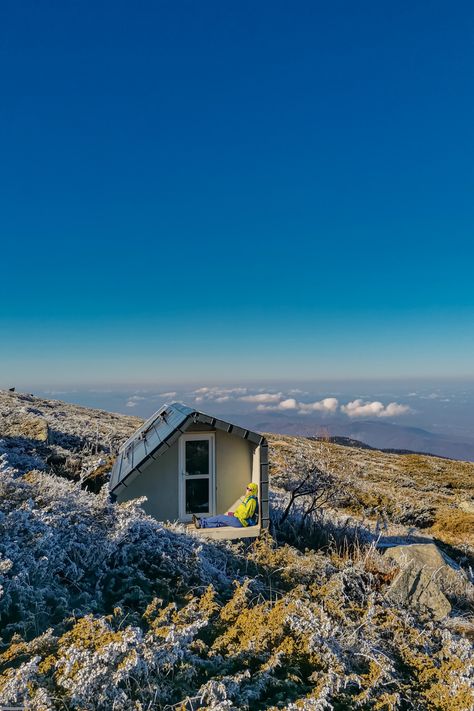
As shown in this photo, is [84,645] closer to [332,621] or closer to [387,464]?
[332,621]

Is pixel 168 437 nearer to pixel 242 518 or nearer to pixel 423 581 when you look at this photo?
pixel 242 518

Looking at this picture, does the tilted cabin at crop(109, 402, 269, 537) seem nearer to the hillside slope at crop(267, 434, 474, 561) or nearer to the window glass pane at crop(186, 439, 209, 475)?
the window glass pane at crop(186, 439, 209, 475)

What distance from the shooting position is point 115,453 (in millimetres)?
15336

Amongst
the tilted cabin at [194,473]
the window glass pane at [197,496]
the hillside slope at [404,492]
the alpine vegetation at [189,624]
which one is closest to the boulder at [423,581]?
the alpine vegetation at [189,624]

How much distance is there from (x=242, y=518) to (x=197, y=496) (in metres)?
1.56

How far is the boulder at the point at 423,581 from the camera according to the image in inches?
275

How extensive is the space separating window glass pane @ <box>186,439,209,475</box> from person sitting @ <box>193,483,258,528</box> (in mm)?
1195

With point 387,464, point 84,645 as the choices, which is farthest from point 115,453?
point 387,464

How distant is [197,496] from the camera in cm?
1091

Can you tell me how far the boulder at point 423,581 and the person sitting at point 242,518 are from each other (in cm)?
290

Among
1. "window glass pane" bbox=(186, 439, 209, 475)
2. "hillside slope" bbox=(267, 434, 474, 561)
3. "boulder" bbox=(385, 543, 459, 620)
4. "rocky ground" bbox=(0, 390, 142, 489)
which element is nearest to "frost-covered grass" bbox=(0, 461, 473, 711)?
"boulder" bbox=(385, 543, 459, 620)

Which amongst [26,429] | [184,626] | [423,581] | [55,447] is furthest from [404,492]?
[184,626]

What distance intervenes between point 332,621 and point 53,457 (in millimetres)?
10987

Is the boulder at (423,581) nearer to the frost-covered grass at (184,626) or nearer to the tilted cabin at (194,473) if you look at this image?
the frost-covered grass at (184,626)
